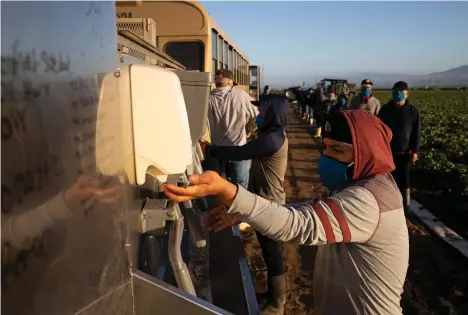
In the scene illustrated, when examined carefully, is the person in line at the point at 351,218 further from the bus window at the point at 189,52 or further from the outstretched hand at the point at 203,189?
the bus window at the point at 189,52

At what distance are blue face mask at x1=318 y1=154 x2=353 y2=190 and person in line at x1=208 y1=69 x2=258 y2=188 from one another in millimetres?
3440

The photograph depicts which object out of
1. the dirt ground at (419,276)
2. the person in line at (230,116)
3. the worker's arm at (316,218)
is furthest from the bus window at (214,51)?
the worker's arm at (316,218)

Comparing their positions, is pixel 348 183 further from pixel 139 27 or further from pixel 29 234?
pixel 139 27

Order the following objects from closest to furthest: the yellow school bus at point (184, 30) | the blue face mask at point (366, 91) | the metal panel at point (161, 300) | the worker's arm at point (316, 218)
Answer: the metal panel at point (161, 300) < the worker's arm at point (316, 218) < the yellow school bus at point (184, 30) < the blue face mask at point (366, 91)

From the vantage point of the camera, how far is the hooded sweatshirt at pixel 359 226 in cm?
175

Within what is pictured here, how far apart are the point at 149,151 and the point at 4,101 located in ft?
1.93

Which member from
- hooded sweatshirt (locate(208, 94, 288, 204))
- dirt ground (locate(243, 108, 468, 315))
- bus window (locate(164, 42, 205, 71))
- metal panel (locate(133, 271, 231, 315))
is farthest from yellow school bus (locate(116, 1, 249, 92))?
metal panel (locate(133, 271, 231, 315))

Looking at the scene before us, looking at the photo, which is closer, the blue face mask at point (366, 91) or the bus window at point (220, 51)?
the blue face mask at point (366, 91)

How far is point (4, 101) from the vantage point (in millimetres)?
807

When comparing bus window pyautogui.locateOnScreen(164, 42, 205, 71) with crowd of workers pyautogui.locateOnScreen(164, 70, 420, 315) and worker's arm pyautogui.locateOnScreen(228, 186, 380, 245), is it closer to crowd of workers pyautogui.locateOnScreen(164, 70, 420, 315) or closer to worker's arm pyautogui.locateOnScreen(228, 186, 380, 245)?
crowd of workers pyautogui.locateOnScreen(164, 70, 420, 315)

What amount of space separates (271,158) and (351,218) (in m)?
2.37

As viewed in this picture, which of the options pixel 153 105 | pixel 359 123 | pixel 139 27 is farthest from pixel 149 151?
pixel 139 27

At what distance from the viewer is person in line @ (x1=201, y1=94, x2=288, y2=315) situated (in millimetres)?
3949

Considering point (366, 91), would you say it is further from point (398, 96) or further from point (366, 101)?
point (398, 96)
